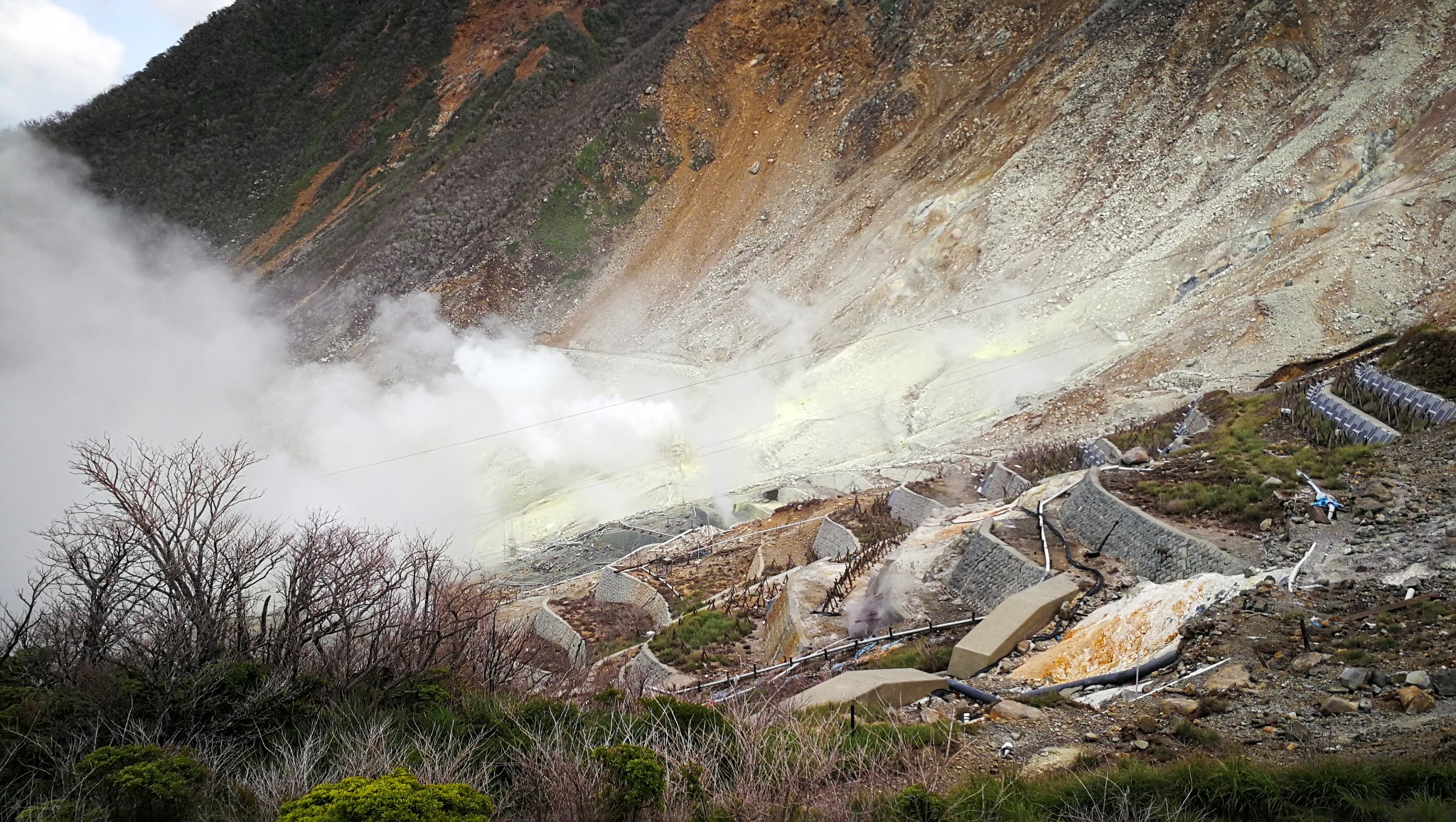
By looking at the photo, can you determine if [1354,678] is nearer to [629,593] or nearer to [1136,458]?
[1136,458]

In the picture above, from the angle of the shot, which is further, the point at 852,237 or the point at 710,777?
the point at 852,237

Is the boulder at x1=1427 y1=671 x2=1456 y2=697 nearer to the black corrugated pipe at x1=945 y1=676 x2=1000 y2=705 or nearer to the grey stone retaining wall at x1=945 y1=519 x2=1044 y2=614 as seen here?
the black corrugated pipe at x1=945 y1=676 x2=1000 y2=705

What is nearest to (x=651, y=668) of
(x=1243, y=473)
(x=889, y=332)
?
(x=1243, y=473)

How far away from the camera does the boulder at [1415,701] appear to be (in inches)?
260

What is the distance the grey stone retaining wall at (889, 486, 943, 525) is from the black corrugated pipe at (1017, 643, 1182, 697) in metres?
10.5

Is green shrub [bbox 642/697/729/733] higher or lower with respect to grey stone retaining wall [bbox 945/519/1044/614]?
higher

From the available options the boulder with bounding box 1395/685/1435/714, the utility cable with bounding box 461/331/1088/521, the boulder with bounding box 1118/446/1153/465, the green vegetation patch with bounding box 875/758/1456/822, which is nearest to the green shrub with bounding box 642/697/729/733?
the green vegetation patch with bounding box 875/758/1456/822

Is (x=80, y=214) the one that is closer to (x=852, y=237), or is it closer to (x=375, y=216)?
(x=375, y=216)

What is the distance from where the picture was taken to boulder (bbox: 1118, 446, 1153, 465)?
1634cm

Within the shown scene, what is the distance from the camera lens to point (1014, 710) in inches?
326

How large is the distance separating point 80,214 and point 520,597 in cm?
5518

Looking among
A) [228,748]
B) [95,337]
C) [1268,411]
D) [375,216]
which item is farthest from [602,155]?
[228,748]

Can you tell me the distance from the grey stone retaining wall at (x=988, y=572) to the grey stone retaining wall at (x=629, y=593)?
6809 mm

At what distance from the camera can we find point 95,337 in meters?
47.2
